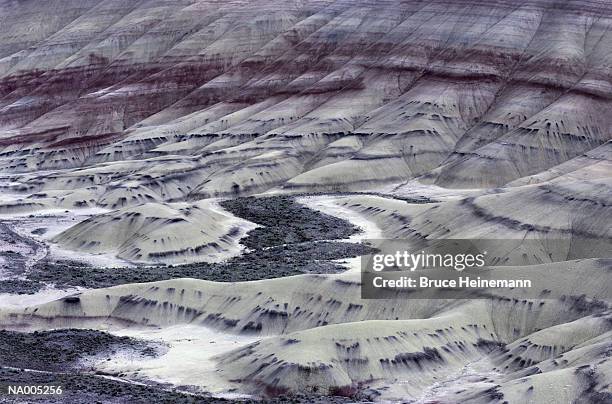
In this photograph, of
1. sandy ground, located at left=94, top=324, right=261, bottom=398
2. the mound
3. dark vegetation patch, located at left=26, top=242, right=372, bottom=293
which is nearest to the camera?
sandy ground, located at left=94, top=324, right=261, bottom=398

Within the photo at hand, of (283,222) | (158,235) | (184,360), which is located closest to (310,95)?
(283,222)

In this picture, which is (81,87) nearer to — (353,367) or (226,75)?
(226,75)

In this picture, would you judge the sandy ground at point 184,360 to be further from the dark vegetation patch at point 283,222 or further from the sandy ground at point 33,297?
the dark vegetation patch at point 283,222

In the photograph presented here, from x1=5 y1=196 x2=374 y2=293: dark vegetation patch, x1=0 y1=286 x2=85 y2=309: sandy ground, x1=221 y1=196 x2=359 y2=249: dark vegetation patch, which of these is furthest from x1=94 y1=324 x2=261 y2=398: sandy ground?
x1=221 y1=196 x2=359 y2=249: dark vegetation patch

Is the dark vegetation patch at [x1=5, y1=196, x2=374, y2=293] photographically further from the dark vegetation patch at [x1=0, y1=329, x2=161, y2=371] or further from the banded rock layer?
the banded rock layer

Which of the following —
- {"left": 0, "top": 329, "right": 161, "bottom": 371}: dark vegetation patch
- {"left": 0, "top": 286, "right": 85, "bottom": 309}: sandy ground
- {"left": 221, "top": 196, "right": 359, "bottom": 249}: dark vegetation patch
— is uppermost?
{"left": 0, "top": 329, "right": 161, "bottom": 371}: dark vegetation patch

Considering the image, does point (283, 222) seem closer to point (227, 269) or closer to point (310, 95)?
point (227, 269)

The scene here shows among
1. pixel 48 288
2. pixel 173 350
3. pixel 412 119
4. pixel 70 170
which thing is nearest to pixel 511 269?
pixel 173 350
